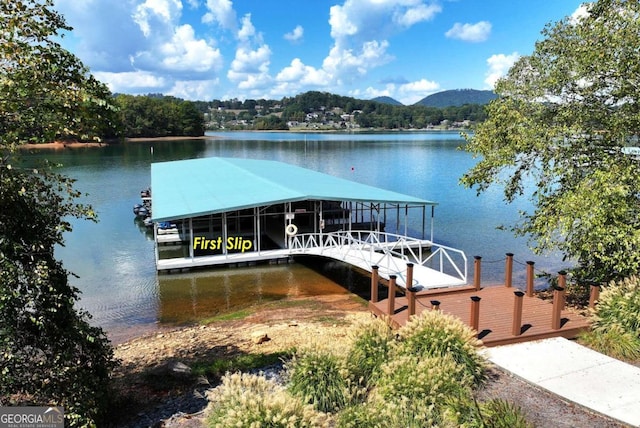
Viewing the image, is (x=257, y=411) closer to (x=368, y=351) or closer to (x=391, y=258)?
(x=368, y=351)

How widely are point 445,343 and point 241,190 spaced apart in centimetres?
1628

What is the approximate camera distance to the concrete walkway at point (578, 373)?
21.8 ft

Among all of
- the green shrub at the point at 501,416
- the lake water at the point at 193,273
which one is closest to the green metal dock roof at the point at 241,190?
the lake water at the point at 193,273

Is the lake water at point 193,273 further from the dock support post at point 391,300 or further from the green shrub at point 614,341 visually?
the green shrub at point 614,341

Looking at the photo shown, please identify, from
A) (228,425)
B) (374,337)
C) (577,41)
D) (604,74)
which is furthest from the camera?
(577,41)

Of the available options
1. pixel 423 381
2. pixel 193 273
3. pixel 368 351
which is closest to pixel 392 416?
pixel 423 381

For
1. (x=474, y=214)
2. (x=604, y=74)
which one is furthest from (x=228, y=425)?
(x=474, y=214)

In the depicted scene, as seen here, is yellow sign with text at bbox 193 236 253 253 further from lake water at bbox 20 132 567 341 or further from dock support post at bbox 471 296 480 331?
dock support post at bbox 471 296 480 331

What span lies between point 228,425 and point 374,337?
3216 millimetres

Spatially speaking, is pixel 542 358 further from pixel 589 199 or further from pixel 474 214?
pixel 474 214

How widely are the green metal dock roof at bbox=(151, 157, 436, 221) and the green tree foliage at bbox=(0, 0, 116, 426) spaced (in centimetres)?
1224

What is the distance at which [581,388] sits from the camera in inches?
279

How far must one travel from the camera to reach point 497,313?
10.4m

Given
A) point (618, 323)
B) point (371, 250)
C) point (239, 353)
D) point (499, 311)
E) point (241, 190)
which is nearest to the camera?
point (618, 323)
